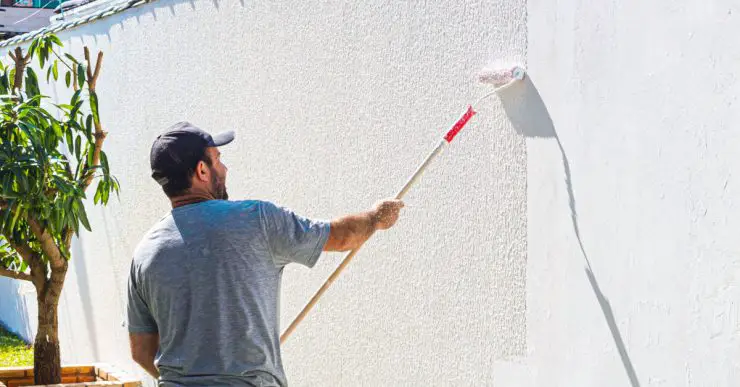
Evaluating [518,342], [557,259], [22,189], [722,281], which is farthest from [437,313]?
[22,189]

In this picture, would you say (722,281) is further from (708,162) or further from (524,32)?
(524,32)

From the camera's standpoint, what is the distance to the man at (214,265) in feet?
9.78

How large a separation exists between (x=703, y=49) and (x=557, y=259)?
2.64 feet

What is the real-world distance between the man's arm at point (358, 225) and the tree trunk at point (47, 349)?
294 centimetres

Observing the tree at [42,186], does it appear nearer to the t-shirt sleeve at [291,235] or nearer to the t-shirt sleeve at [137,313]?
the t-shirt sleeve at [137,313]

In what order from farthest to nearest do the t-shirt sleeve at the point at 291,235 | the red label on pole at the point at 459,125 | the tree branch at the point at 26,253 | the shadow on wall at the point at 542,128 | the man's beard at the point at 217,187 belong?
1. the tree branch at the point at 26,253
2. the red label on pole at the point at 459,125
3. the man's beard at the point at 217,187
4. the t-shirt sleeve at the point at 291,235
5. the shadow on wall at the point at 542,128

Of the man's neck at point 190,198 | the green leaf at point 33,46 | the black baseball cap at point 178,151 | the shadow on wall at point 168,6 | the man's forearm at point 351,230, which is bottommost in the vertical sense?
the man's forearm at point 351,230

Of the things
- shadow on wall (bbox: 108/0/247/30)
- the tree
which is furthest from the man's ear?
the tree

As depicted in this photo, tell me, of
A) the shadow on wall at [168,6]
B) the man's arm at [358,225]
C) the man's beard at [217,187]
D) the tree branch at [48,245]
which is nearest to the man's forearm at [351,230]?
the man's arm at [358,225]

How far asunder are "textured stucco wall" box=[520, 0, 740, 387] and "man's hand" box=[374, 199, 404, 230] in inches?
16.7

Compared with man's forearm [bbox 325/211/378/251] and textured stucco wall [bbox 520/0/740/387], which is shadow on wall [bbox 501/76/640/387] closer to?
textured stucco wall [bbox 520/0/740/387]

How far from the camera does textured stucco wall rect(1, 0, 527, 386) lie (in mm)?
3443

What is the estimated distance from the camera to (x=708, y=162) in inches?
104

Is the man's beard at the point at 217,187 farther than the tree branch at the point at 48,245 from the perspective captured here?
No
